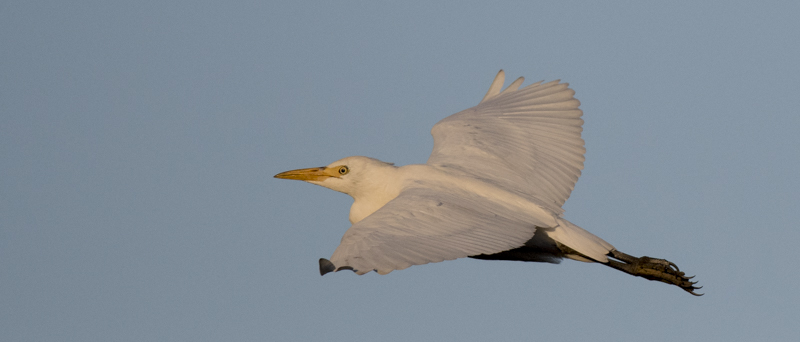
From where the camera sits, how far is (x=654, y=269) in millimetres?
12586

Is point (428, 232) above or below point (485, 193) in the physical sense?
below

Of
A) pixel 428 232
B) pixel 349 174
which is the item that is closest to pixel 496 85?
pixel 349 174

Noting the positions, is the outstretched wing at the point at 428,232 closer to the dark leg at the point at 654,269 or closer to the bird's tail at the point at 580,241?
the bird's tail at the point at 580,241

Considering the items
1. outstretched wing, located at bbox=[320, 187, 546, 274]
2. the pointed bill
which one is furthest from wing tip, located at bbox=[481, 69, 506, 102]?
outstretched wing, located at bbox=[320, 187, 546, 274]

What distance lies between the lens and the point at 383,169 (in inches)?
512

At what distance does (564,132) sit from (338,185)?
11.8ft

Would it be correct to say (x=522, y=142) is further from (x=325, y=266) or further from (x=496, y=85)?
(x=325, y=266)

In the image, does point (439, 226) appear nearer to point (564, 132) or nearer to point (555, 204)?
point (555, 204)

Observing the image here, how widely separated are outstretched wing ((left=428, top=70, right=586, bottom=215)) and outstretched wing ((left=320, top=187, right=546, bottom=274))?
1023mm

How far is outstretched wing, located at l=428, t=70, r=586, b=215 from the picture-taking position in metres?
13.2

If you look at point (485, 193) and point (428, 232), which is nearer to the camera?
point (428, 232)

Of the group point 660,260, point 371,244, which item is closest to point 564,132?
point 660,260

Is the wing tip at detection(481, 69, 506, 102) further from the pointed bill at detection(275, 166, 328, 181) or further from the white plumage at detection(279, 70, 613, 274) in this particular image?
the pointed bill at detection(275, 166, 328, 181)

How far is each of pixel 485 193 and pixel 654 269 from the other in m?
2.61
